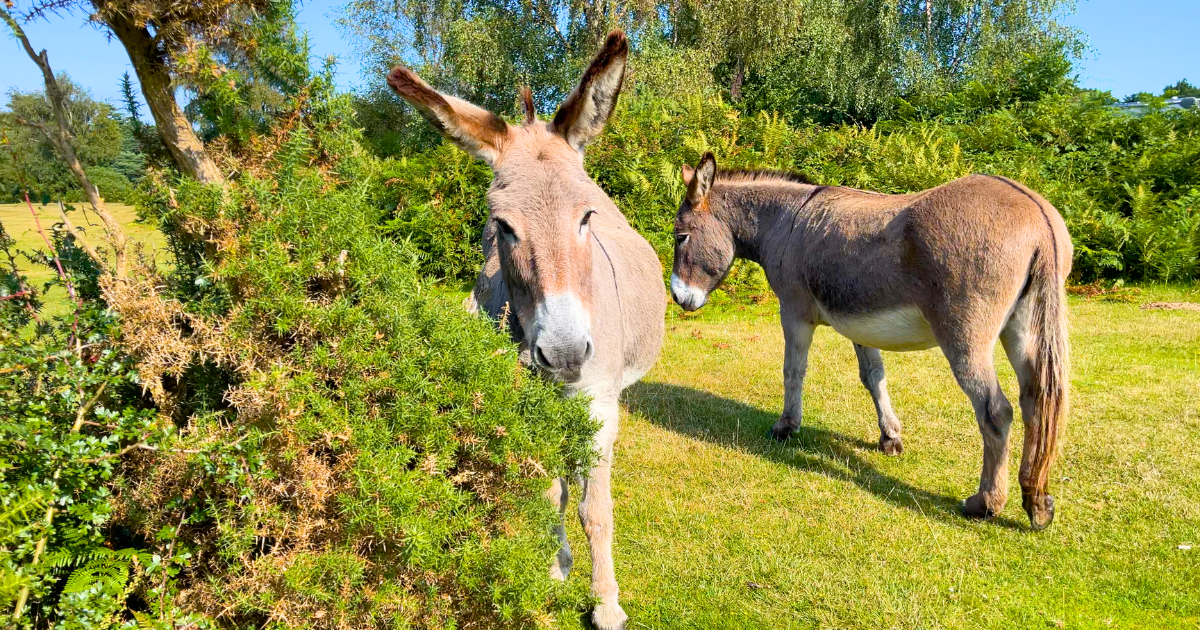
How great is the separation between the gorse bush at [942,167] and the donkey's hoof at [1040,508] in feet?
26.6

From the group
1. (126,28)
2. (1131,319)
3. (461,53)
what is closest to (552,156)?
(126,28)

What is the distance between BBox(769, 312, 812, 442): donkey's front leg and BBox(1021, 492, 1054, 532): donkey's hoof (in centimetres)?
205

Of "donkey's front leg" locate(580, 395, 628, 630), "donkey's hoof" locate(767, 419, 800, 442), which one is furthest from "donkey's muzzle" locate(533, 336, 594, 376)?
"donkey's hoof" locate(767, 419, 800, 442)

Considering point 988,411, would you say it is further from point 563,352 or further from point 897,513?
point 563,352

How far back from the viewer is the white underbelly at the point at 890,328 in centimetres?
486

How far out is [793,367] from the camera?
20.3 feet

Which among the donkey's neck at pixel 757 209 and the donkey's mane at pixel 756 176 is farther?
the donkey's mane at pixel 756 176

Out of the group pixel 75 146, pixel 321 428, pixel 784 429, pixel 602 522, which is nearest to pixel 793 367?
pixel 784 429

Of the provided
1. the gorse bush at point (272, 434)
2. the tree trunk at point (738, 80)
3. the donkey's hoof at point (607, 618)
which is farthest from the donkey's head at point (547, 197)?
the tree trunk at point (738, 80)

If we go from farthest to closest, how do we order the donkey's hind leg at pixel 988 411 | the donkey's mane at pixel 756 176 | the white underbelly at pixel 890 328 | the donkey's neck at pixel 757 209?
the donkey's mane at pixel 756 176 → the donkey's neck at pixel 757 209 → the white underbelly at pixel 890 328 → the donkey's hind leg at pixel 988 411

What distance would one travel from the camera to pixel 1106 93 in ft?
50.0

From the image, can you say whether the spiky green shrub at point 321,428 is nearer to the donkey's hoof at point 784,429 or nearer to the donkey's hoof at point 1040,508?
the donkey's hoof at point 1040,508

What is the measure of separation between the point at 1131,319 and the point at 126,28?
39.2 feet

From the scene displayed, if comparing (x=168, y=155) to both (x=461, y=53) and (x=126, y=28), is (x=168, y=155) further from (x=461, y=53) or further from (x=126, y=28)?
(x=461, y=53)
